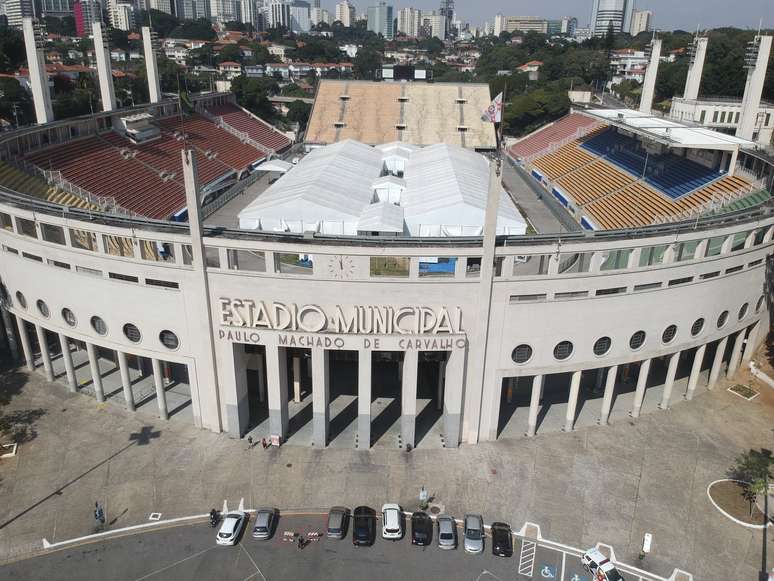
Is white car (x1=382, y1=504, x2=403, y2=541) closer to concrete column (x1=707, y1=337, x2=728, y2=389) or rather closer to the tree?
concrete column (x1=707, y1=337, x2=728, y2=389)

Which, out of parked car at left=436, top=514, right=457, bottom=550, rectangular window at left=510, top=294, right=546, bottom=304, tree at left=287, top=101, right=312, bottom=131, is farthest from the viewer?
tree at left=287, top=101, right=312, bottom=131

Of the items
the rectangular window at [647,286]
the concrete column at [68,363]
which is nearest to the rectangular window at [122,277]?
the concrete column at [68,363]

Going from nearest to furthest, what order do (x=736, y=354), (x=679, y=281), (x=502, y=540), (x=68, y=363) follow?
(x=502, y=540) → (x=679, y=281) → (x=68, y=363) → (x=736, y=354)

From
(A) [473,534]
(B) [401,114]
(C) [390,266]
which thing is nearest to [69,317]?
(C) [390,266]

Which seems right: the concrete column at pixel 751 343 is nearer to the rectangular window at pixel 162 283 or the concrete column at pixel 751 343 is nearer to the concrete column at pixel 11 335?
the rectangular window at pixel 162 283

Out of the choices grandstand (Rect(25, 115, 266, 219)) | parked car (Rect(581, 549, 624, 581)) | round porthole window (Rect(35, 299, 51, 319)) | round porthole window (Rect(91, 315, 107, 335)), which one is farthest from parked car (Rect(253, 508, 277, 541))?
grandstand (Rect(25, 115, 266, 219))

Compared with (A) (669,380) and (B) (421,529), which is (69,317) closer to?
(B) (421,529)

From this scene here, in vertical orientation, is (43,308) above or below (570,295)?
below
